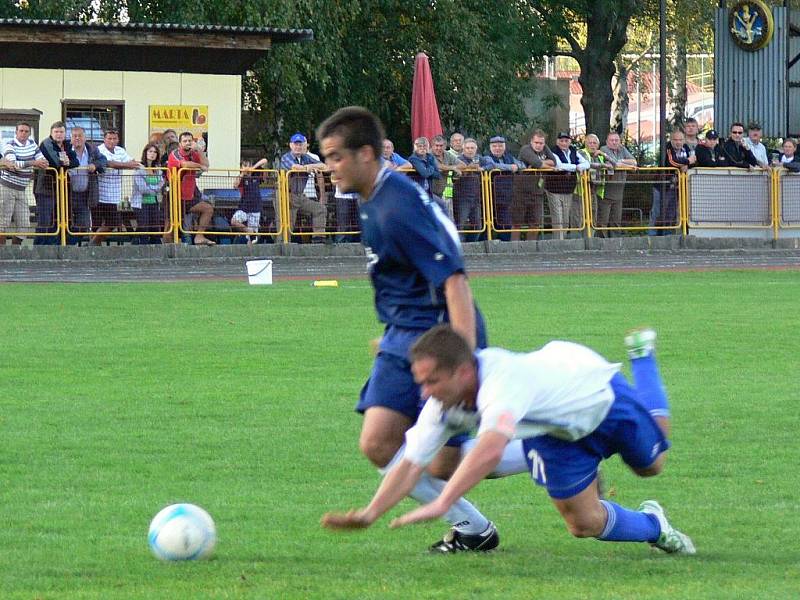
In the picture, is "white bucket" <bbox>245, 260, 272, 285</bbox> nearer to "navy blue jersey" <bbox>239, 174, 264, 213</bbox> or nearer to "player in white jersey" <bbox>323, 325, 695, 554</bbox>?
"navy blue jersey" <bbox>239, 174, 264, 213</bbox>

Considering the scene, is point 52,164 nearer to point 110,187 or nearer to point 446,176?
point 110,187

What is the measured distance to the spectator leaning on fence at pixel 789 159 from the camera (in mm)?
26516

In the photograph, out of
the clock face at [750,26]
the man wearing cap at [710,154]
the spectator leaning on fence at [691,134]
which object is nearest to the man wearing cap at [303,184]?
the man wearing cap at [710,154]

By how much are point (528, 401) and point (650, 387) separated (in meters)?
1.28

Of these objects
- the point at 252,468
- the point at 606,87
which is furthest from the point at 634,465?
the point at 606,87

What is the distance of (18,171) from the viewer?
22.8 meters

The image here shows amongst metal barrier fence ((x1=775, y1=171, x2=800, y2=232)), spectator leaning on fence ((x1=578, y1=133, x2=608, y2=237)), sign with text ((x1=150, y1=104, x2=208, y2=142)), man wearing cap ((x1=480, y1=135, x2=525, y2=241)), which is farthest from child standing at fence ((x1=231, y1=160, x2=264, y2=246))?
metal barrier fence ((x1=775, y1=171, x2=800, y2=232))

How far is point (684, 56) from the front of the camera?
54.0 metres

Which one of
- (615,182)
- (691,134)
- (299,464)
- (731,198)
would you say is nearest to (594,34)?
(691,134)

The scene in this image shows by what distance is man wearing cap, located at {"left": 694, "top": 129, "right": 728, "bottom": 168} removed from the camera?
26500mm

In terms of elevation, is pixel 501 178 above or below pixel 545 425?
above

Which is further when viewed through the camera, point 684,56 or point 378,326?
point 684,56

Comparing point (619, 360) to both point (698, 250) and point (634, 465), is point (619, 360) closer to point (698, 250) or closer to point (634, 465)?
point (634, 465)

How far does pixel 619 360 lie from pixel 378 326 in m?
3.38
